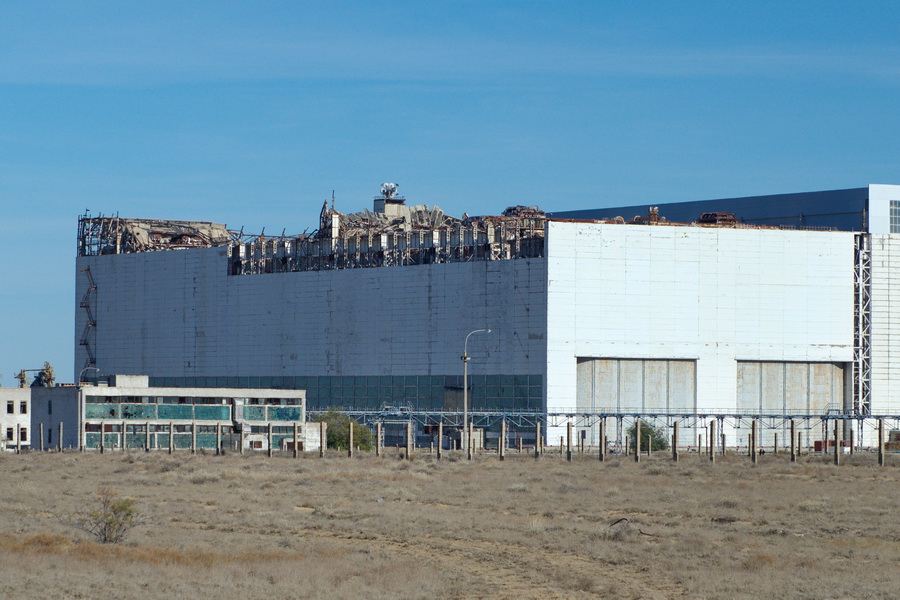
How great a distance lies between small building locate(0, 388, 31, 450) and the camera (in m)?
149

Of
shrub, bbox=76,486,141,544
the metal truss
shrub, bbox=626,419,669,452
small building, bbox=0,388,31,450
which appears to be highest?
the metal truss

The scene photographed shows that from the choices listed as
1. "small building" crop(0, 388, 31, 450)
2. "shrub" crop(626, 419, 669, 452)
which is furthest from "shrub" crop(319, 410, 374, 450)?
"small building" crop(0, 388, 31, 450)

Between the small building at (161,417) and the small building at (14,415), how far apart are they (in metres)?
10.9

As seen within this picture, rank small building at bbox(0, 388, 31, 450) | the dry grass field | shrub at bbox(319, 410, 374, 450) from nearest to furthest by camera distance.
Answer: the dry grass field, shrub at bbox(319, 410, 374, 450), small building at bbox(0, 388, 31, 450)

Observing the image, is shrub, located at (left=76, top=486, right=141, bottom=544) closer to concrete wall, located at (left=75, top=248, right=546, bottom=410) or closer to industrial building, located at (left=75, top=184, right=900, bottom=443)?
industrial building, located at (left=75, top=184, right=900, bottom=443)

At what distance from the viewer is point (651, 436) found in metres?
154

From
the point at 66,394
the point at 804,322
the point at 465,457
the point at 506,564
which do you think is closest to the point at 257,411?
the point at 66,394

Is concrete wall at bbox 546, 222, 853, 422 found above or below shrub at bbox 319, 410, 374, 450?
above

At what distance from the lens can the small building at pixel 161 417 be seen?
438ft

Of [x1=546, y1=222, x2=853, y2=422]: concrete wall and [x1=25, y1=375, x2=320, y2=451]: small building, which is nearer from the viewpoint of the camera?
[x1=25, y1=375, x2=320, y2=451]: small building

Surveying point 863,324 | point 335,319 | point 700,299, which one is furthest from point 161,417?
point 863,324

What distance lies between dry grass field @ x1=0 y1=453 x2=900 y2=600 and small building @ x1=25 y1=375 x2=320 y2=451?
3453 cm

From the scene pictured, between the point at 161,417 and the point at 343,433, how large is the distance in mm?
19053

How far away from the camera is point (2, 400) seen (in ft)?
492
